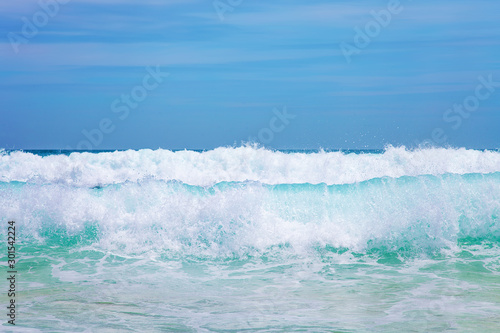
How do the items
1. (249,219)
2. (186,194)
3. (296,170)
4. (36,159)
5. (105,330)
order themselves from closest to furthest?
1. (105,330)
2. (249,219)
3. (186,194)
4. (296,170)
5. (36,159)

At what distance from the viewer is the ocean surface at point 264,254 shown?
267 inches

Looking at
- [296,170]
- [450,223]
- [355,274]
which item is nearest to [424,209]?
[450,223]

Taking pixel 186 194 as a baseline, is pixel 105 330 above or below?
below

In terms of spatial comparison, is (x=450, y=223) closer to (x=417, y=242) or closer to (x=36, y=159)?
(x=417, y=242)

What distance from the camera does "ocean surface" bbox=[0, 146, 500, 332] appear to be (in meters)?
6.78

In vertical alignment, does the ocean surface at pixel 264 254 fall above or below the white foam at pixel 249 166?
below

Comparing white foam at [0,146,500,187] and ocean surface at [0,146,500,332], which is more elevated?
white foam at [0,146,500,187]

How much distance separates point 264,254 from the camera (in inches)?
423

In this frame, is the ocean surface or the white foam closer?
the ocean surface

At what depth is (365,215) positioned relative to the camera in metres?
12.0

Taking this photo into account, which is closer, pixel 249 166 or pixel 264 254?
pixel 264 254

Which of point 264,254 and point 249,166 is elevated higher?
point 249,166

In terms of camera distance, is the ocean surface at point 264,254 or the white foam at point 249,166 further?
the white foam at point 249,166

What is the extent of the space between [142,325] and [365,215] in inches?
277
